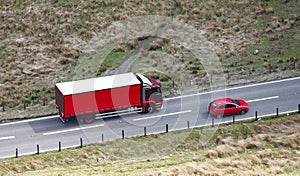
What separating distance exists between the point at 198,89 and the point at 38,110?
46.7ft

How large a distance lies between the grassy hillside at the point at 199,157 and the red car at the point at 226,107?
1689mm

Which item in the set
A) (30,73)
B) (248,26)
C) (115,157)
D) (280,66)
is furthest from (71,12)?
(115,157)

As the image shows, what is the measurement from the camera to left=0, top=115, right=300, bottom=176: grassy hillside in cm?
5006

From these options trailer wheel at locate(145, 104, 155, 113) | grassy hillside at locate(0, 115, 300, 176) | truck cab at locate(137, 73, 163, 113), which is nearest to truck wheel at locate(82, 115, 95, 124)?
grassy hillside at locate(0, 115, 300, 176)

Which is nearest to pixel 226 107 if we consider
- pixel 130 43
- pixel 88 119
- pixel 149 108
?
pixel 149 108

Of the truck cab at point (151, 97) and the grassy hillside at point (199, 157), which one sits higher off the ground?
the truck cab at point (151, 97)

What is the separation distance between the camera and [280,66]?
217 ft

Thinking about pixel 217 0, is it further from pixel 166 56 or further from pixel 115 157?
pixel 115 157

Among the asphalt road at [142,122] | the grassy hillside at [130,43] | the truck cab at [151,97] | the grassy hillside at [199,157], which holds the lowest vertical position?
the grassy hillside at [199,157]

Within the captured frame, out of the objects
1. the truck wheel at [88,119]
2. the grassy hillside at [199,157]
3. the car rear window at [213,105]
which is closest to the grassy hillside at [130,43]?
the truck wheel at [88,119]

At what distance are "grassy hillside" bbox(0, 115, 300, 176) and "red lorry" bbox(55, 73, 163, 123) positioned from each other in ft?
12.5

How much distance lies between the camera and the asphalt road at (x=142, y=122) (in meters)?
54.5

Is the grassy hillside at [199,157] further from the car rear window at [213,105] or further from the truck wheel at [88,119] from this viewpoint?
the truck wheel at [88,119]

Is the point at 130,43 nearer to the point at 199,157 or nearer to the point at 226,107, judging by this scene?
the point at 226,107
